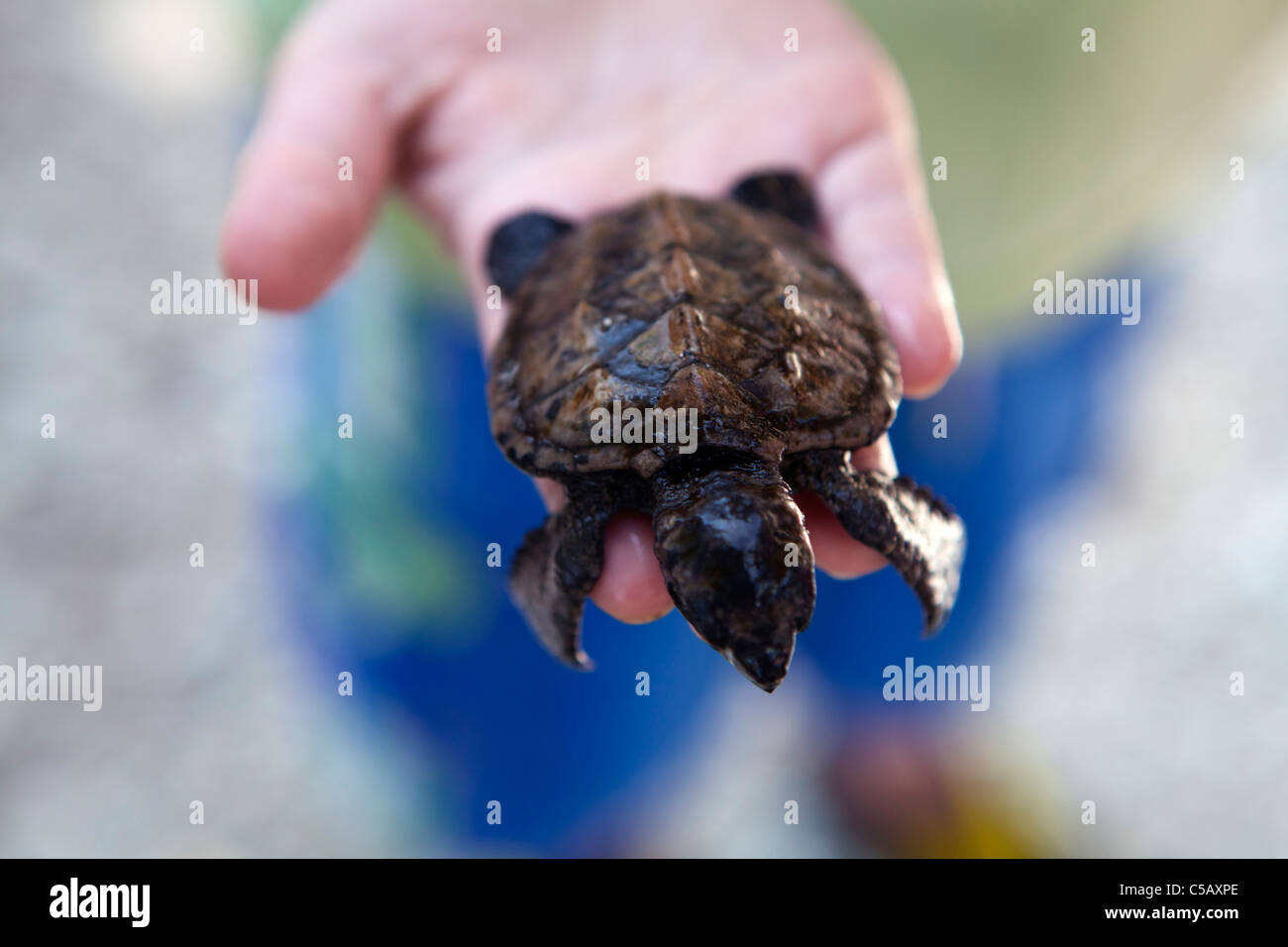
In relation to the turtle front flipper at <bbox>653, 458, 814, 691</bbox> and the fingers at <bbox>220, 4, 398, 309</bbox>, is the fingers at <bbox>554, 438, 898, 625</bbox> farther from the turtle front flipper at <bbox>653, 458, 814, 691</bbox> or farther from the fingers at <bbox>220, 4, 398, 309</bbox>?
the fingers at <bbox>220, 4, 398, 309</bbox>

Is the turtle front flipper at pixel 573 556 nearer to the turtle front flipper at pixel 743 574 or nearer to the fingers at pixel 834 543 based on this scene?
the turtle front flipper at pixel 743 574

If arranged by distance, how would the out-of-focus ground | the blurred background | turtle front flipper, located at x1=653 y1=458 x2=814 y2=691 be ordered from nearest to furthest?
turtle front flipper, located at x1=653 y1=458 x2=814 y2=691, the blurred background, the out-of-focus ground

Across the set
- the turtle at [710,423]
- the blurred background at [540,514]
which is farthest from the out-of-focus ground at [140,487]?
the turtle at [710,423]

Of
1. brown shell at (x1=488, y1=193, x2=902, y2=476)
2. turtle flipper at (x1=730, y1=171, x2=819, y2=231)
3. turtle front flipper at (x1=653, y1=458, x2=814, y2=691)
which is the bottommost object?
turtle front flipper at (x1=653, y1=458, x2=814, y2=691)

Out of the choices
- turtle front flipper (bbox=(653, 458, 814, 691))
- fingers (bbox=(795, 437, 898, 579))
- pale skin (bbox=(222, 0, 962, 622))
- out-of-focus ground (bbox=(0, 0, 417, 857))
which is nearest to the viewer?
turtle front flipper (bbox=(653, 458, 814, 691))

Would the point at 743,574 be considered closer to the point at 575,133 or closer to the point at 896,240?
the point at 896,240

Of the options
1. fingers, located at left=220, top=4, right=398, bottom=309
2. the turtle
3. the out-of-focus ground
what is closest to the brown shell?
the turtle
